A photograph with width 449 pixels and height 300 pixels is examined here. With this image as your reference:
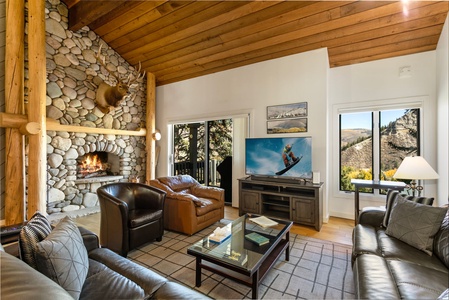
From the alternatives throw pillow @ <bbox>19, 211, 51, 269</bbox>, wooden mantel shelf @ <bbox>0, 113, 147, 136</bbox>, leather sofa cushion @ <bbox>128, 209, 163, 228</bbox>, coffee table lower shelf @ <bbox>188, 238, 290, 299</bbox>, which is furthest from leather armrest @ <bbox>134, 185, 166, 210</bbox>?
wooden mantel shelf @ <bbox>0, 113, 147, 136</bbox>

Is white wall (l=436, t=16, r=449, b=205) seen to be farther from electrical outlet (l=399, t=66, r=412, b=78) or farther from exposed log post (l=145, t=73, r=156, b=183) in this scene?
exposed log post (l=145, t=73, r=156, b=183)

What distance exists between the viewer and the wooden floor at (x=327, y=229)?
310 cm

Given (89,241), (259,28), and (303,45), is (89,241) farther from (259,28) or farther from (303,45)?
(303,45)

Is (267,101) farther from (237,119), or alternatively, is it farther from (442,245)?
(442,245)

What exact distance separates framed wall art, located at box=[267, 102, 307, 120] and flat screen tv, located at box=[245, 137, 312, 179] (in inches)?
20.0

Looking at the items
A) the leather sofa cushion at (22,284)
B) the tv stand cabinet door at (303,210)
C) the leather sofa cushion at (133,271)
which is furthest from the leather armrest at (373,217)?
the leather sofa cushion at (22,284)

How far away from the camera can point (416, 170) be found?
2.53m

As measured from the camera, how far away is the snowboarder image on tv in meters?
3.73

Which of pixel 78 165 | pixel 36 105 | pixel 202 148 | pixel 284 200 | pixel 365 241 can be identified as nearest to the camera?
pixel 365 241

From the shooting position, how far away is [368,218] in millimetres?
2430

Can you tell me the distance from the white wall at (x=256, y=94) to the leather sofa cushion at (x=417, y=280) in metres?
2.28

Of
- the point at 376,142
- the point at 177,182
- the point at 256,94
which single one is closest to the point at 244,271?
the point at 177,182

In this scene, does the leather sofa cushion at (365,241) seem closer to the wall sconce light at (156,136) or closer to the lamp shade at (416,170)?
the lamp shade at (416,170)

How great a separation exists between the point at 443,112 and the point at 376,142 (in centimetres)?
105
